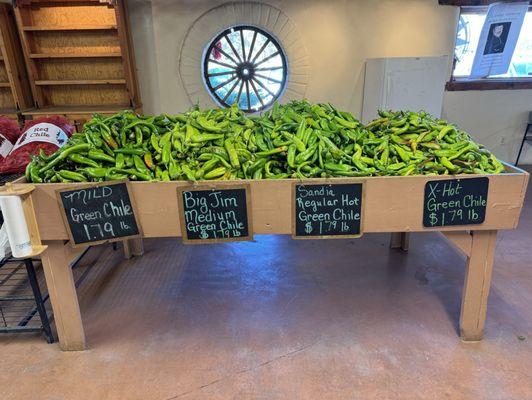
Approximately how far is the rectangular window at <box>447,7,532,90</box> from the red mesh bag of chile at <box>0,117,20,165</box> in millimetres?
4811

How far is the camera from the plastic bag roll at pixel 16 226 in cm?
148

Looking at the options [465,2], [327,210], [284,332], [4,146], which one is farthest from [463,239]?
[465,2]

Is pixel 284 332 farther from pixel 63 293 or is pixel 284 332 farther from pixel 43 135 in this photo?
pixel 43 135

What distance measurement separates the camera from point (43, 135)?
232 centimetres

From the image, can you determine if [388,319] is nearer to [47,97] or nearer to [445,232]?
[445,232]

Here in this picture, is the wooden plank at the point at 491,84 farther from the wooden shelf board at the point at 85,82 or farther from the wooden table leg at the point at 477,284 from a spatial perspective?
the wooden shelf board at the point at 85,82

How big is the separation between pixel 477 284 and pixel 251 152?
125 centimetres

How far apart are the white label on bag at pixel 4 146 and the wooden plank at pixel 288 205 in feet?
3.41

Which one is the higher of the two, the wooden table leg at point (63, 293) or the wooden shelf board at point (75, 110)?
the wooden shelf board at point (75, 110)

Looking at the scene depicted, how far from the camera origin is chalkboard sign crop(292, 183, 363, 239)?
1631 mm

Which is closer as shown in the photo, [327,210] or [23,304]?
[327,210]

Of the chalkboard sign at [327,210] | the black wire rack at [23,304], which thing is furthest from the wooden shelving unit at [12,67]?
the chalkboard sign at [327,210]

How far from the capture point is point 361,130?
198cm

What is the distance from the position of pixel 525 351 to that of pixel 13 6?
523cm
